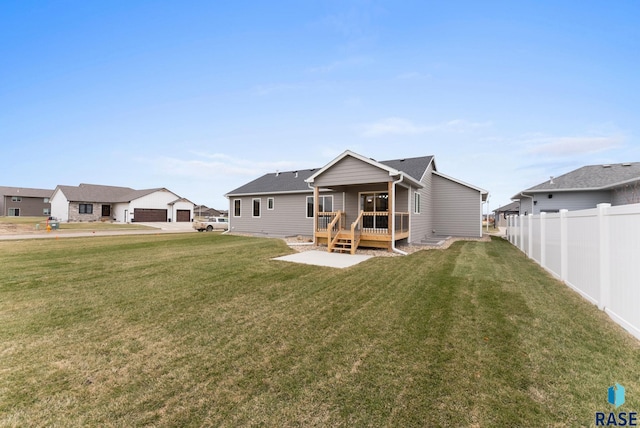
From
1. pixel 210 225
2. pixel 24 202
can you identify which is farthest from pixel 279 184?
pixel 24 202

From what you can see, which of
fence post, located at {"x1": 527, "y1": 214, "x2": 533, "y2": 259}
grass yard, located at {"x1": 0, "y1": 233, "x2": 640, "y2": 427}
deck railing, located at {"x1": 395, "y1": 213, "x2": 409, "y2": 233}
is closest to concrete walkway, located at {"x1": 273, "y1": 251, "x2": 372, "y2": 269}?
grass yard, located at {"x1": 0, "y1": 233, "x2": 640, "y2": 427}

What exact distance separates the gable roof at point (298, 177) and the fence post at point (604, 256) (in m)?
7.81

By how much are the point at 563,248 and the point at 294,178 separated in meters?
15.8

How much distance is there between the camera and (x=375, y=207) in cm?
1298

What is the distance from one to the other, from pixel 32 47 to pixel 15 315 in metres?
16.1

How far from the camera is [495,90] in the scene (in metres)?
13.0

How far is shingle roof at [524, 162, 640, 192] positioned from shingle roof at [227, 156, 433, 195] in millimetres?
8929

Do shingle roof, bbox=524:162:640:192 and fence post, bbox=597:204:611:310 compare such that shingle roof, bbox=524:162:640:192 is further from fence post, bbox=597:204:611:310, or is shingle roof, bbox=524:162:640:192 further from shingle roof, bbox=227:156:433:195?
fence post, bbox=597:204:611:310

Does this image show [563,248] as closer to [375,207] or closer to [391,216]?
[391,216]

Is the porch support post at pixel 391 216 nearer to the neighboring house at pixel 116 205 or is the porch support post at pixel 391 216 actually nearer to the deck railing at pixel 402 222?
the deck railing at pixel 402 222

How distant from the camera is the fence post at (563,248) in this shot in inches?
237

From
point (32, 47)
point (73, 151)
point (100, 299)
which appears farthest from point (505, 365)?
point (73, 151)

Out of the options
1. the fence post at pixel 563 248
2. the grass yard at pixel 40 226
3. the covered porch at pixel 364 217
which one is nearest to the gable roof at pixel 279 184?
the covered porch at pixel 364 217

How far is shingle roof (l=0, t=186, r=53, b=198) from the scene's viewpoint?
44.1 metres
